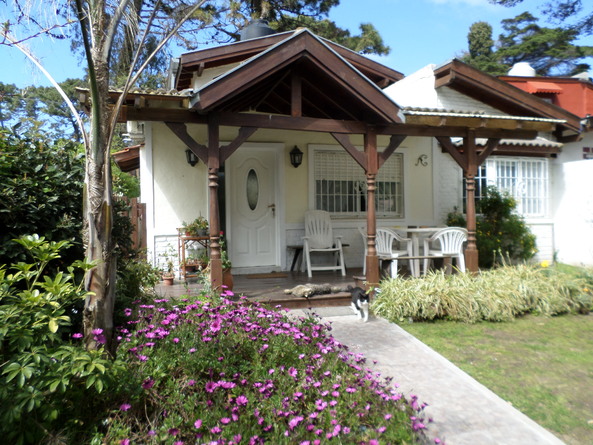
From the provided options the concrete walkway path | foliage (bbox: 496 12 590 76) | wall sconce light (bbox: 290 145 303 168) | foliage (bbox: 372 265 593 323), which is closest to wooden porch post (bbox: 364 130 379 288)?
foliage (bbox: 372 265 593 323)

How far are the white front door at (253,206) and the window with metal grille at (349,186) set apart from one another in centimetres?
97

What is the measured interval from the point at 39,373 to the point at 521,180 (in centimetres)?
1094

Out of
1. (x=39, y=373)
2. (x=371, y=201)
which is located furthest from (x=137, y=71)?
(x=371, y=201)

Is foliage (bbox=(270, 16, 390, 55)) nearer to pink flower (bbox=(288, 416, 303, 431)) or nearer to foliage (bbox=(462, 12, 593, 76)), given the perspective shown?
foliage (bbox=(462, 12, 593, 76))

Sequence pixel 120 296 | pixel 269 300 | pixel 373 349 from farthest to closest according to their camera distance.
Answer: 1. pixel 269 300
2. pixel 373 349
3. pixel 120 296

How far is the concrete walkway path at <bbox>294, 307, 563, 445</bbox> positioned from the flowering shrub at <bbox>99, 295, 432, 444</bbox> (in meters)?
0.35

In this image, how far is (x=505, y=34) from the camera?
1270 inches

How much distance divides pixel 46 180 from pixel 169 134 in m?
3.91

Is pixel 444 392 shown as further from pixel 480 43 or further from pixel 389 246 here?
pixel 480 43

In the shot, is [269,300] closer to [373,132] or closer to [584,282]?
[373,132]

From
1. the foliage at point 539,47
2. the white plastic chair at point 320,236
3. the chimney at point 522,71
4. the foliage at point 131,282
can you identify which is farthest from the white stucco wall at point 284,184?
the foliage at point 539,47

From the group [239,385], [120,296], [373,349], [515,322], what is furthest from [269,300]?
[515,322]

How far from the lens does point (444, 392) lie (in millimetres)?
3676

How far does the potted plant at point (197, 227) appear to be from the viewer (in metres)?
7.40
